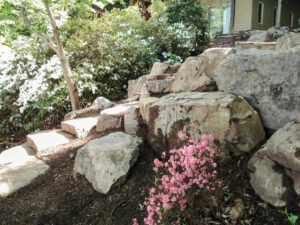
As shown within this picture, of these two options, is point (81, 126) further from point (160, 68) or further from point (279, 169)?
point (279, 169)

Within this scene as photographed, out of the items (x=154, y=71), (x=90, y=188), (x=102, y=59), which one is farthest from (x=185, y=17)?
(x=90, y=188)

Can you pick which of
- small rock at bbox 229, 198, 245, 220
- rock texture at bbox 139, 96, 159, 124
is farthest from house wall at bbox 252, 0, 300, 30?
small rock at bbox 229, 198, 245, 220

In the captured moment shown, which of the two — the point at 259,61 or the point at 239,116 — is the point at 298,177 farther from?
the point at 259,61

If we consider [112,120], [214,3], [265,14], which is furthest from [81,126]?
[265,14]

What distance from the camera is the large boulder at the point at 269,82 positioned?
209cm

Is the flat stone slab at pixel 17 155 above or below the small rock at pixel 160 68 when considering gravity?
below

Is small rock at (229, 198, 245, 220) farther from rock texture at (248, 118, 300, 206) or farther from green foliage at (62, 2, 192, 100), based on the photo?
green foliage at (62, 2, 192, 100)

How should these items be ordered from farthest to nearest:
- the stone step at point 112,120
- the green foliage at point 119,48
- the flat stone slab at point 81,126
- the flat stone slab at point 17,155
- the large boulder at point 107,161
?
the green foliage at point 119,48 < the flat stone slab at point 81,126 < the flat stone slab at point 17,155 < the stone step at point 112,120 < the large boulder at point 107,161

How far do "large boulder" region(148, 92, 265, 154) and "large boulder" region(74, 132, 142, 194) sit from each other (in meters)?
0.42

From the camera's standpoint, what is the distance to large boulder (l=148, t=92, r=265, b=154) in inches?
82.4

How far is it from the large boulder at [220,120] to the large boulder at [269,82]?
0.15 metres

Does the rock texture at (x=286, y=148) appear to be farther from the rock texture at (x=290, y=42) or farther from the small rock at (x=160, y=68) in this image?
Result: the small rock at (x=160, y=68)

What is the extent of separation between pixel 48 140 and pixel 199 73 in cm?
257

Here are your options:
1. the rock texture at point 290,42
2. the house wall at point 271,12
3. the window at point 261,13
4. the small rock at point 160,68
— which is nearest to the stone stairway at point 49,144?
the small rock at point 160,68
